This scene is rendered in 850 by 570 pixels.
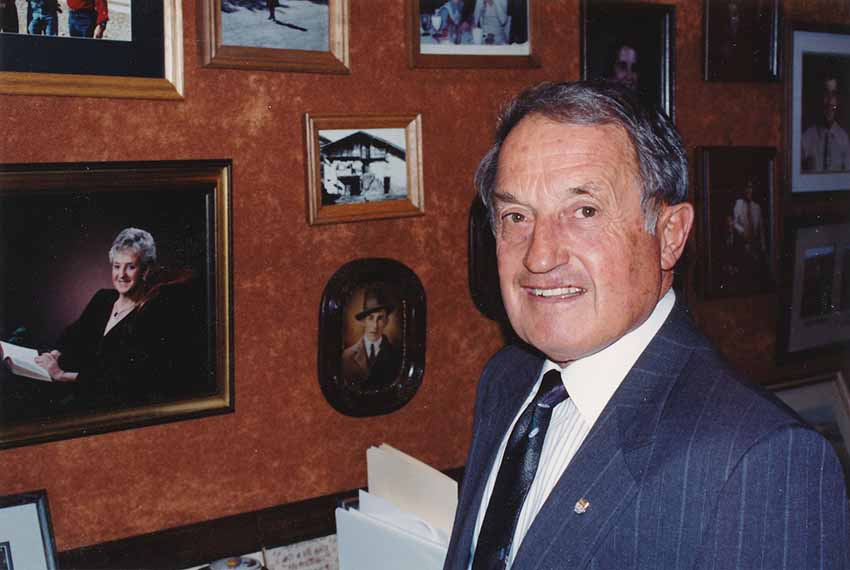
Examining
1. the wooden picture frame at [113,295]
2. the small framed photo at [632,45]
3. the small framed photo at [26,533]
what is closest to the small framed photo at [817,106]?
the small framed photo at [632,45]

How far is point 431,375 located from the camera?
8.13ft

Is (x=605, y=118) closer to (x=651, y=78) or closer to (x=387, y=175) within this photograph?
(x=387, y=175)

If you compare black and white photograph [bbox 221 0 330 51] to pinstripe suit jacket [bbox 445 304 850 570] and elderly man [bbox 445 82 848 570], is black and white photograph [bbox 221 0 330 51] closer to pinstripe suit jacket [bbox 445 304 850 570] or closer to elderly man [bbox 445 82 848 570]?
elderly man [bbox 445 82 848 570]

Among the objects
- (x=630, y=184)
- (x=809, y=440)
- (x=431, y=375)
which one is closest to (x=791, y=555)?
(x=809, y=440)

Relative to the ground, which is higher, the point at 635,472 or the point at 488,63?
the point at 488,63

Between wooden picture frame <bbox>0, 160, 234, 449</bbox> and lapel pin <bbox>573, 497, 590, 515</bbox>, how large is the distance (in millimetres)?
1007

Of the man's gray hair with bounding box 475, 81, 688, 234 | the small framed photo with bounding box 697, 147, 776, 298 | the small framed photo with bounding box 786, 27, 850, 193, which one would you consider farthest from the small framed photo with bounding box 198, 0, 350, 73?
the small framed photo with bounding box 786, 27, 850, 193

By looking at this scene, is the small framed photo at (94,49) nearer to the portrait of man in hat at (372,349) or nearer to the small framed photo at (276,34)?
the small framed photo at (276,34)

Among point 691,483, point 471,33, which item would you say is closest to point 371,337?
point 471,33

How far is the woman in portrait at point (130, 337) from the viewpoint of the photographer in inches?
77.8

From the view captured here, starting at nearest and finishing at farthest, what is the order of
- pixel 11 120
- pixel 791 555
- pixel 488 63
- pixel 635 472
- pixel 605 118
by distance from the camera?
pixel 791 555
pixel 635 472
pixel 605 118
pixel 11 120
pixel 488 63

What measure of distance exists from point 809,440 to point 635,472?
278 mm

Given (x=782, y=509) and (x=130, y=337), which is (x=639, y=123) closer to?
(x=782, y=509)

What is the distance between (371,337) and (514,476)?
0.77 m
